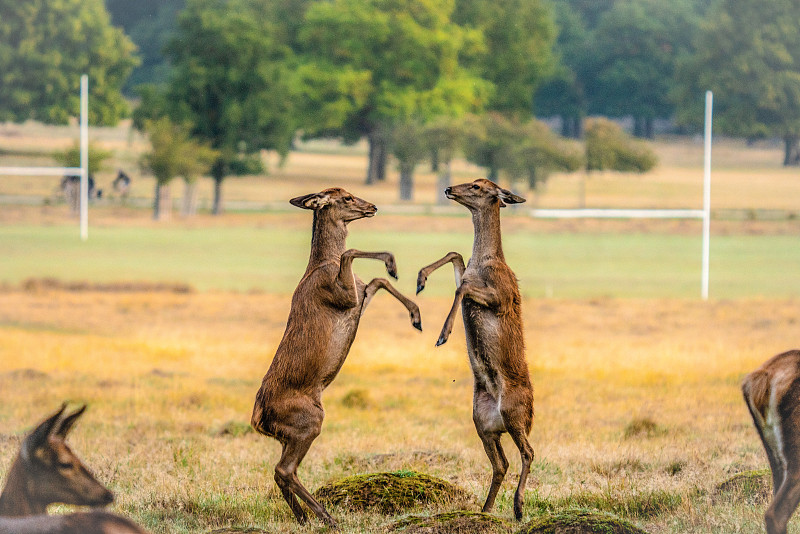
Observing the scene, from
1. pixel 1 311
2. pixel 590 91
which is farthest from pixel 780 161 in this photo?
pixel 1 311

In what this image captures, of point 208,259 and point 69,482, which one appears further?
point 208,259

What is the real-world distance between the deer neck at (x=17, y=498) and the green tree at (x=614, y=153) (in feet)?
109

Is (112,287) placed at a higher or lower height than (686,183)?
lower

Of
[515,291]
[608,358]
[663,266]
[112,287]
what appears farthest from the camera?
[663,266]

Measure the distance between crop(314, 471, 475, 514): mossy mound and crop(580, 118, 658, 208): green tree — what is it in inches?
1206

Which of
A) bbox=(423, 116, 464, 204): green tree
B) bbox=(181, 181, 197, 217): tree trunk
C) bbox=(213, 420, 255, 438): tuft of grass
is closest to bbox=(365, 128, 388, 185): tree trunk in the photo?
bbox=(423, 116, 464, 204): green tree

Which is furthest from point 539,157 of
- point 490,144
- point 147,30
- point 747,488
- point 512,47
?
point 747,488

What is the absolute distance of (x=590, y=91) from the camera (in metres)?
40.8

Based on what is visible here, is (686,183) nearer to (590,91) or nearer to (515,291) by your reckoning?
(590,91)

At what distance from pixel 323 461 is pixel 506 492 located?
1944 millimetres

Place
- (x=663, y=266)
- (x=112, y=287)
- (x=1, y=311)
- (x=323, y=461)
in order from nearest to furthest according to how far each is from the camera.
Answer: (x=323, y=461), (x=1, y=311), (x=112, y=287), (x=663, y=266)

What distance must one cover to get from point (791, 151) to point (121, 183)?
23466 mm

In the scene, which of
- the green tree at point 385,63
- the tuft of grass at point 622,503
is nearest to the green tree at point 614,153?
the green tree at point 385,63

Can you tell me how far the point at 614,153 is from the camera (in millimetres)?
37438
